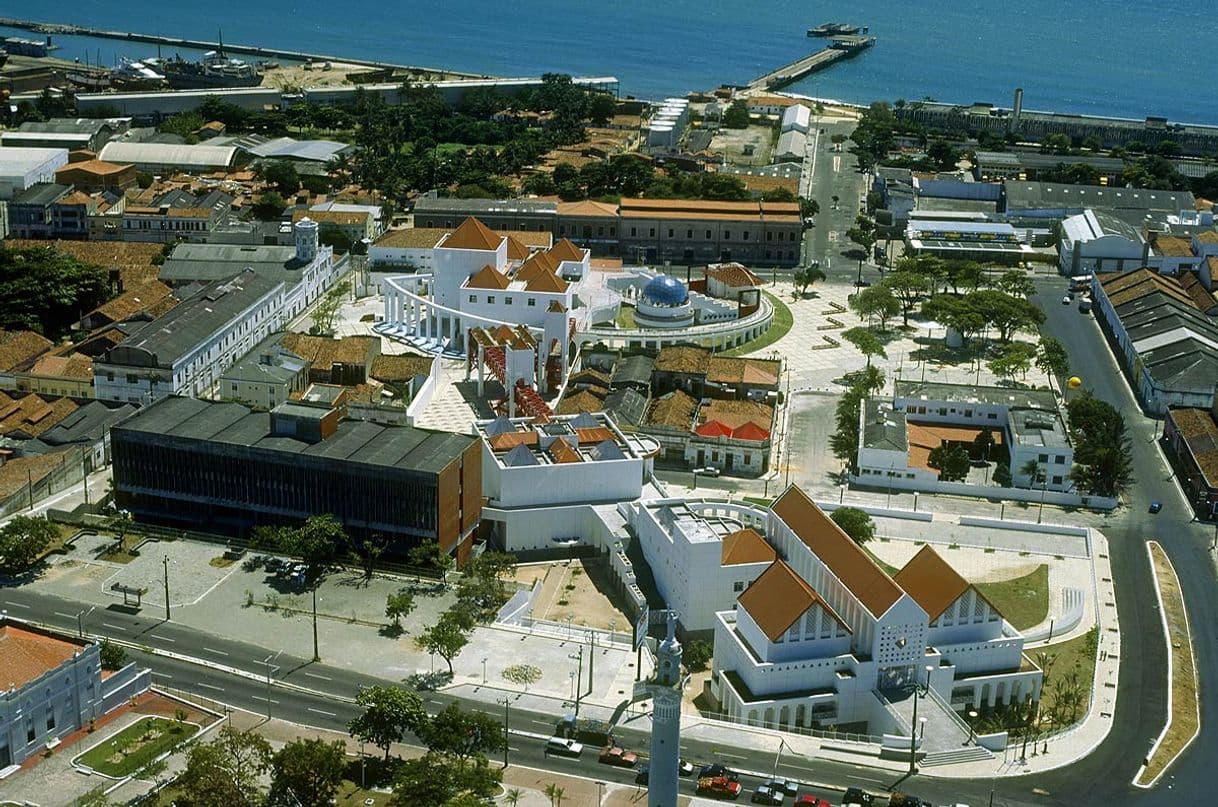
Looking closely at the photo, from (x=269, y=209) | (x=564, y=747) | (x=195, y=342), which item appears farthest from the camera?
(x=269, y=209)

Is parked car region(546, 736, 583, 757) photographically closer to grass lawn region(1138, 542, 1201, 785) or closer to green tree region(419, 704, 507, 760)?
green tree region(419, 704, 507, 760)

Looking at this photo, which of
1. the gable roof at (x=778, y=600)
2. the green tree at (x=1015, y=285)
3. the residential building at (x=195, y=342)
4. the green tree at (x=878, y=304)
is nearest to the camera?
the gable roof at (x=778, y=600)

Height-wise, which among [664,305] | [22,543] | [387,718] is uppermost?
[664,305]

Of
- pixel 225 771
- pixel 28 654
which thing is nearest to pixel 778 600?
pixel 225 771

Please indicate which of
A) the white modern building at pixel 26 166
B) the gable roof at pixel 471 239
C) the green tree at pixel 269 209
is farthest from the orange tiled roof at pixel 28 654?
the white modern building at pixel 26 166

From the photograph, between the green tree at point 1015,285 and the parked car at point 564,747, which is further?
the green tree at point 1015,285

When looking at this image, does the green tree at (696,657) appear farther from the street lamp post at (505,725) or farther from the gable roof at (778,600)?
the street lamp post at (505,725)

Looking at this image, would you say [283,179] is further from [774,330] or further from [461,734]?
[461,734]

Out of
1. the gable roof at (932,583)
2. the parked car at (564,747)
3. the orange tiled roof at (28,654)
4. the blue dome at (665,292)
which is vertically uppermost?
the blue dome at (665,292)
